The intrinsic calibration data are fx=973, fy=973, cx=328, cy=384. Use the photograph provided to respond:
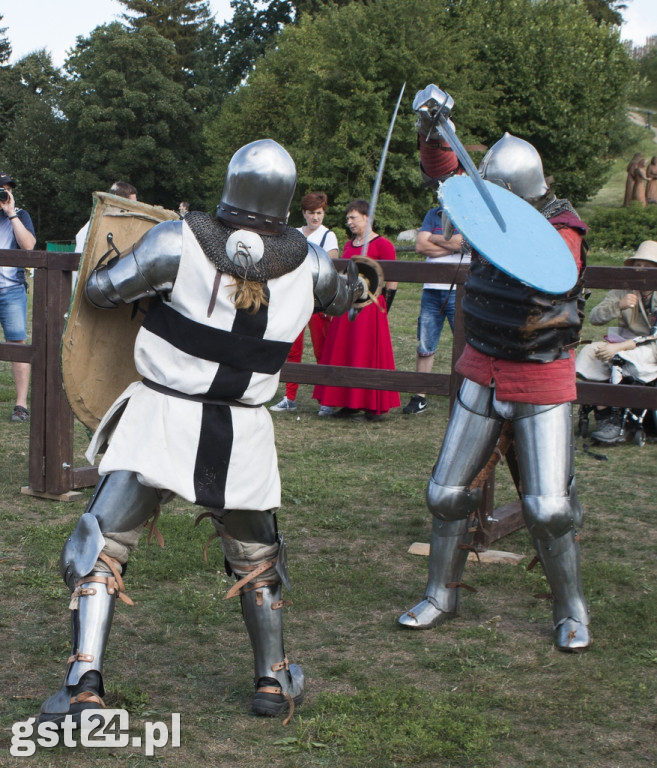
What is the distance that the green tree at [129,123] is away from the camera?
36875 mm

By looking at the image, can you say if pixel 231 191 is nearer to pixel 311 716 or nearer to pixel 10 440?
pixel 311 716

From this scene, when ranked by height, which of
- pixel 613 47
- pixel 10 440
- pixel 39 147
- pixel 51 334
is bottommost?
pixel 10 440

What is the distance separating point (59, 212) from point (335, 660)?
38959 mm

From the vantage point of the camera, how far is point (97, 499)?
2.78 metres

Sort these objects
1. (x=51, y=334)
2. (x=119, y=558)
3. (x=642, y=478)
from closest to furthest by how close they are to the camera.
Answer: (x=119, y=558)
(x=51, y=334)
(x=642, y=478)

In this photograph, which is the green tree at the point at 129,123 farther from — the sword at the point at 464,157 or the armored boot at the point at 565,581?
the armored boot at the point at 565,581

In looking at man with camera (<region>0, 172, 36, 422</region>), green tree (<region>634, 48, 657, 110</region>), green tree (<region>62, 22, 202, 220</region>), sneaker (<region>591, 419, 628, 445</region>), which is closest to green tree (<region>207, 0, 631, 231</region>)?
green tree (<region>62, 22, 202, 220</region>)

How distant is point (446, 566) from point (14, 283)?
14.1ft

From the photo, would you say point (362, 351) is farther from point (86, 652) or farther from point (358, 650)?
point (86, 652)

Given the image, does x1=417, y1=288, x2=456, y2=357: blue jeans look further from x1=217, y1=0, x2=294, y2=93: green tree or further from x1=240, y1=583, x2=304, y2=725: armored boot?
x1=217, y1=0, x2=294, y2=93: green tree

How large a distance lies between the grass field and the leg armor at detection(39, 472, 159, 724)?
15 centimetres

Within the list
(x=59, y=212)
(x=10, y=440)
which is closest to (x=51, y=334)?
(x=10, y=440)

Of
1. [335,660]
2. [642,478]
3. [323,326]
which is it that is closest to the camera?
[335,660]

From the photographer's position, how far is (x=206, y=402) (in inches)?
111
